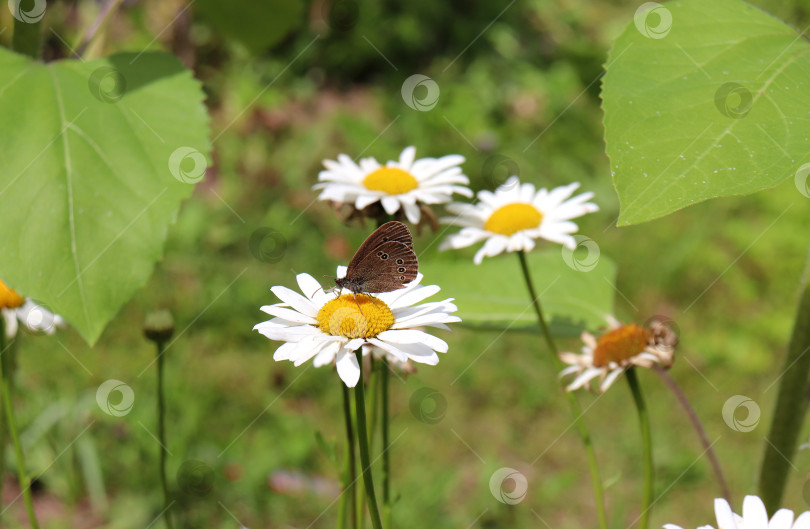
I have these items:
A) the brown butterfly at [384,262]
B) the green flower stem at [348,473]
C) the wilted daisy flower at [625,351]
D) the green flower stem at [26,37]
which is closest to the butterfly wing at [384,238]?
the brown butterfly at [384,262]

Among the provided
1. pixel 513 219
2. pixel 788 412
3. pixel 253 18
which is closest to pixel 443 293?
pixel 513 219

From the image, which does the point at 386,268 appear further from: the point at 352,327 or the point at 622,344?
the point at 622,344

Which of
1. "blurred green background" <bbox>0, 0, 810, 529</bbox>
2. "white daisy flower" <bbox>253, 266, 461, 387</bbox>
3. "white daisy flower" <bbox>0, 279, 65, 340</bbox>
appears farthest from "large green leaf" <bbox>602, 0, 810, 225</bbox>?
"white daisy flower" <bbox>0, 279, 65, 340</bbox>

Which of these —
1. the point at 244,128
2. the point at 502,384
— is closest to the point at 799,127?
the point at 502,384

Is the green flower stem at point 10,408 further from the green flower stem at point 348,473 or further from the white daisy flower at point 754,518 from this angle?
the white daisy flower at point 754,518

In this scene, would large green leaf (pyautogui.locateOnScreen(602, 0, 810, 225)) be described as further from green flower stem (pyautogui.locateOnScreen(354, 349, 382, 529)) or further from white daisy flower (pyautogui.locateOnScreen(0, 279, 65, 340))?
white daisy flower (pyautogui.locateOnScreen(0, 279, 65, 340))

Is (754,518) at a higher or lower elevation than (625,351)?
lower

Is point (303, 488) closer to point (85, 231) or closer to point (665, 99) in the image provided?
point (85, 231)
